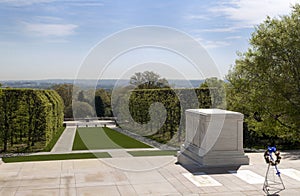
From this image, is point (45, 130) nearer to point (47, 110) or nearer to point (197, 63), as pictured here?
point (47, 110)

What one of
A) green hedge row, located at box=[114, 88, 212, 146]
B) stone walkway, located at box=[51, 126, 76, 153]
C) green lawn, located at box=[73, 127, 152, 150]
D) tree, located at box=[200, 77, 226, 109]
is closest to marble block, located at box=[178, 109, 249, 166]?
green lawn, located at box=[73, 127, 152, 150]

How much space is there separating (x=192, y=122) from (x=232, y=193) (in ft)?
12.7

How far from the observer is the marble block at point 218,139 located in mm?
10523

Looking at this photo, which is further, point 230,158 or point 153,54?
point 153,54

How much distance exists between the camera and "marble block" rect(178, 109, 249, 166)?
34.5ft

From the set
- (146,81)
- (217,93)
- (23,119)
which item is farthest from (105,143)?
(146,81)

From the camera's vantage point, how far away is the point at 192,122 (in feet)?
37.8

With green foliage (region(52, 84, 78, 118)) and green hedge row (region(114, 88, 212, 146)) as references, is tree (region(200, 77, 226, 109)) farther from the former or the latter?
green foliage (region(52, 84, 78, 118))

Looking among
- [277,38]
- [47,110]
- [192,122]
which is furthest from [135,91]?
[192,122]

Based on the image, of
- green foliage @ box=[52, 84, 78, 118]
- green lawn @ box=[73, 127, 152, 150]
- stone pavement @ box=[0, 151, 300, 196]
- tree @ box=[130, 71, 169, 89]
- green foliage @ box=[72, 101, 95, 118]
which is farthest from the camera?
green foliage @ box=[52, 84, 78, 118]

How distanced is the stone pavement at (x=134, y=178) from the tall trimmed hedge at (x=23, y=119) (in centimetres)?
846

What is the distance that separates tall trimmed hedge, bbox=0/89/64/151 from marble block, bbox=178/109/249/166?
36.3 feet

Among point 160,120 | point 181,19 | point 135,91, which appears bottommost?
point 160,120

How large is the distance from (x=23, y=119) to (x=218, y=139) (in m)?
12.7
